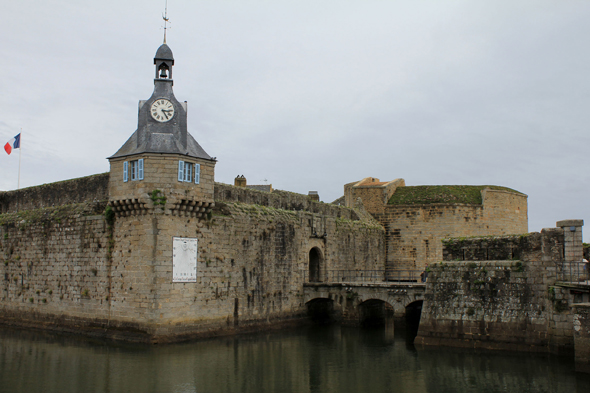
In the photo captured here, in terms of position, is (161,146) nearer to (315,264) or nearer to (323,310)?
(315,264)

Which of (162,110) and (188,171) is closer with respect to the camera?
(188,171)

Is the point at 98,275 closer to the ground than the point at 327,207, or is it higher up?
closer to the ground

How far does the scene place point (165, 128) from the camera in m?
19.9

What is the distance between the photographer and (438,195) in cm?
3419

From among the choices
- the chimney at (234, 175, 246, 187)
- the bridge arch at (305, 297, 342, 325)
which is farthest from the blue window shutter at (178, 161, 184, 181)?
the bridge arch at (305, 297, 342, 325)

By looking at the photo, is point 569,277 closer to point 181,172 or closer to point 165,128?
point 181,172

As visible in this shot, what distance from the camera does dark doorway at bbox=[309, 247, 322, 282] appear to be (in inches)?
1067

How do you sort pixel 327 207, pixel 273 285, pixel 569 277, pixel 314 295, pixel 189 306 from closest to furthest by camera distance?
pixel 569 277
pixel 189 306
pixel 273 285
pixel 314 295
pixel 327 207

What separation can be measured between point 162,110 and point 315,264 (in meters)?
11.5

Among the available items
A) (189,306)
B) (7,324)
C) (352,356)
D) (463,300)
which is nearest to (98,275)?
(189,306)

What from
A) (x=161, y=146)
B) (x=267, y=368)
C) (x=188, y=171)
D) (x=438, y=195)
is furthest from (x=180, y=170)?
(x=438, y=195)

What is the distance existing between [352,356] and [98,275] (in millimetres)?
9683

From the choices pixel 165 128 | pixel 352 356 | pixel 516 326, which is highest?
pixel 165 128

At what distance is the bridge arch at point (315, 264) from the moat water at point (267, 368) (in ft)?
23.7
